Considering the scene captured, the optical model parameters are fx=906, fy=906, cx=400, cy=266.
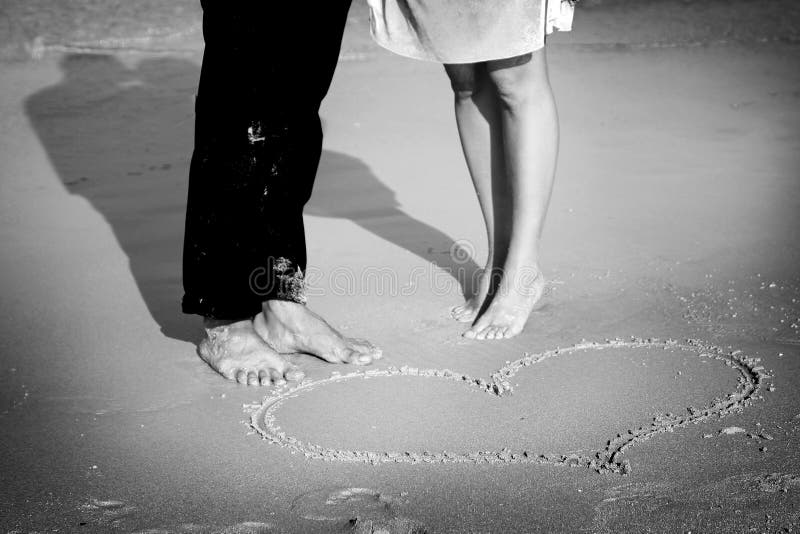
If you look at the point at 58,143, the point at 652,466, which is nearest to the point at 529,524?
the point at 652,466

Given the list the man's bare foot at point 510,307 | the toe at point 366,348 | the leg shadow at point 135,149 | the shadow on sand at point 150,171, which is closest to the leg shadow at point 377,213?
the shadow on sand at point 150,171

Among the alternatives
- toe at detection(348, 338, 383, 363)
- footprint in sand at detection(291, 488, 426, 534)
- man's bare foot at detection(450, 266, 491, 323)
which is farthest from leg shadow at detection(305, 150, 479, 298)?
footprint in sand at detection(291, 488, 426, 534)

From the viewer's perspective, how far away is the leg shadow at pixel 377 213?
3.09 meters

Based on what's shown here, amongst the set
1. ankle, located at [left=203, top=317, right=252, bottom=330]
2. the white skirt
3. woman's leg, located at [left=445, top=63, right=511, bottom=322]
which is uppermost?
the white skirt

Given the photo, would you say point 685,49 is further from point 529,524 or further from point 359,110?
point 529,524

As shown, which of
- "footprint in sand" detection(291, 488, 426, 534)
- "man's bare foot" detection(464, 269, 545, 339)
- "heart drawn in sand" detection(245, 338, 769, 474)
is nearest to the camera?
"footprint in sand" detection(291, 488, 426, 534)

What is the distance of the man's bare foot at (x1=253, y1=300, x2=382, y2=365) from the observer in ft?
7.86

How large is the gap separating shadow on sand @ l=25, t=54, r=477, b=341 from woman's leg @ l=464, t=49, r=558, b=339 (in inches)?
16.1

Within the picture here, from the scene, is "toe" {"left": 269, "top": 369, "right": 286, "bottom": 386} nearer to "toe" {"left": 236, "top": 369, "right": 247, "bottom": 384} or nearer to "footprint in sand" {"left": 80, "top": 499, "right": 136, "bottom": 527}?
"toe" {"left": 236, "top": 369, "right": 247, "bottom": 384}

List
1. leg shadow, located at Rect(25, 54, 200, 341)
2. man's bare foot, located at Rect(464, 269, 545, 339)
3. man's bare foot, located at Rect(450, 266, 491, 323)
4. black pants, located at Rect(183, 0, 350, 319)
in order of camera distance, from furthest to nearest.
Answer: leg shadow, located at Rect(25, 54, 200, 341) → man's bare foot, located at Rect(450, 266, 491, 323) → man's bare foot, located at Rect(464, 269, 545, 339) → black pants, located at Rect(183, 0, 350, 319)

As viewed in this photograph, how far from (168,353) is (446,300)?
2.80 feet

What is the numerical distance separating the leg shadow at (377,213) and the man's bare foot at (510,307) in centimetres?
24

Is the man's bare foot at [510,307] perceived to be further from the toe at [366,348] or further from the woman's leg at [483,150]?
the toe at [366,348]

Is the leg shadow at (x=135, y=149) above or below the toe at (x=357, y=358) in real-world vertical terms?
below
